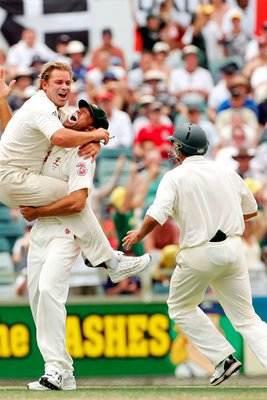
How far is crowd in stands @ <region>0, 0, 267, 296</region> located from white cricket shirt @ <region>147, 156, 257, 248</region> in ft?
12.8

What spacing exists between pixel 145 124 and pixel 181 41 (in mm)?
3082

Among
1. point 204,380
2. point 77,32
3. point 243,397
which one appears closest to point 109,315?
point 204,380

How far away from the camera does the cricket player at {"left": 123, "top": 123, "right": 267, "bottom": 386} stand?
384 inches

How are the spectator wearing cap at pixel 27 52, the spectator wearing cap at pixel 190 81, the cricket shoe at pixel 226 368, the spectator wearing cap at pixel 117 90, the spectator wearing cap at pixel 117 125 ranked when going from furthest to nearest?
the spectator wearing cap at pixel 27 52 < the spectator wearing cap at pixel 190 81 < the spectator wearing cap at pixel 117 90 < the spectator wearing cap at pixel 117 125 < the cricket shoe at pixel 226 368

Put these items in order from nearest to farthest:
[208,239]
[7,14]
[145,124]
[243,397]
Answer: [243,397], [208,239], [145,124], [7,14]

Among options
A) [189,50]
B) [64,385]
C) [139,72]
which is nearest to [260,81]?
[189,50]

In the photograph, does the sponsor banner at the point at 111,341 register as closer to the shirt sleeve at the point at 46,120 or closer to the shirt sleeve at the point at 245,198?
the shirt sleeve at the point at 245,198

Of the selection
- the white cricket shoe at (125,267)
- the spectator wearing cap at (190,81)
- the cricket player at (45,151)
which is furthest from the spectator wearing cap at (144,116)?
the cricket player at (45,151)

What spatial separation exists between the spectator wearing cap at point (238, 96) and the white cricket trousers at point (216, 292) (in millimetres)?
7731

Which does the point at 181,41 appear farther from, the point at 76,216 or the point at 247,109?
the point at 76,216

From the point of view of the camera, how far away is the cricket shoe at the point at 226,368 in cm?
1001

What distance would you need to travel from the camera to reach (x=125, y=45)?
20.2 meters

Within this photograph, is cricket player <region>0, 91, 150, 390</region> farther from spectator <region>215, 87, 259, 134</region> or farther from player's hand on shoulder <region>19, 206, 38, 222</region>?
spectator <region>215, 87, 259, 134</region>

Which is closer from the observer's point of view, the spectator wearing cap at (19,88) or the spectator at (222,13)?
the spectator wearing cap at (19,88)
